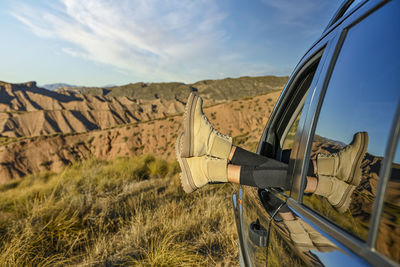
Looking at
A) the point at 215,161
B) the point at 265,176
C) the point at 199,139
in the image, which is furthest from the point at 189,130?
the point at 265,176

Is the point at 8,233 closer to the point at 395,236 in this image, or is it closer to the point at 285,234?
the point at 285,234

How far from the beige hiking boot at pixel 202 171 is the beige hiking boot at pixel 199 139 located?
0.05 metres

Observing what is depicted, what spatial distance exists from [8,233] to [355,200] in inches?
145

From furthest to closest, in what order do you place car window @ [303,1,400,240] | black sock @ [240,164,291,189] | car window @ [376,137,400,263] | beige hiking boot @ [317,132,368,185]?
black sock @ [240,164,291,189]
beige hiking boot @ [317,132,368,185]
car window @ [303,1,400,240]
car window @ [376,137,400,263]

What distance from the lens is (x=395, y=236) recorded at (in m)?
0.59

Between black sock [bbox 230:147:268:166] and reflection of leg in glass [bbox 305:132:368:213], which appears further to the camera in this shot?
black sock [bbox 230:147:268:166]

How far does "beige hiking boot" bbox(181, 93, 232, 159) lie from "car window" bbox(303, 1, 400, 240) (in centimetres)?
74

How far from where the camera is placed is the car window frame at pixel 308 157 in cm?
65

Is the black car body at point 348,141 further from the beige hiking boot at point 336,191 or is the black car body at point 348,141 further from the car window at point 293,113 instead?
the car window at point 293,113

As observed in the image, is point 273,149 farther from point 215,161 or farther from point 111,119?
point 111,119

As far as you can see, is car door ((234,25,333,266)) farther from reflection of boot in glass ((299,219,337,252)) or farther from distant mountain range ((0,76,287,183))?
distant mountain range ((0,76,287,183))

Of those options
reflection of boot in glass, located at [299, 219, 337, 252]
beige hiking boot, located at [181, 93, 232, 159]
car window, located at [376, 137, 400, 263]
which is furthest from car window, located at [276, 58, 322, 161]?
car window, located at [376, 137, 400, 263]

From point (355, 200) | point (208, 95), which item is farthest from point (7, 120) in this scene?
point (355, 200)

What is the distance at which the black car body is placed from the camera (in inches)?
25.8
